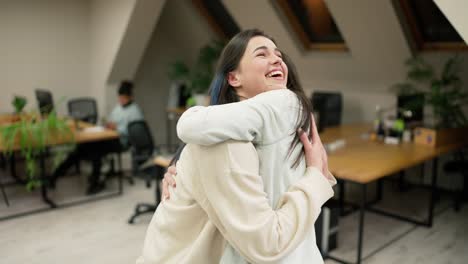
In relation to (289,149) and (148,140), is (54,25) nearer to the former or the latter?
(148,140)

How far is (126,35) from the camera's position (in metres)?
5.45

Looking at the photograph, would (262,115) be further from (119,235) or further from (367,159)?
(119,235)

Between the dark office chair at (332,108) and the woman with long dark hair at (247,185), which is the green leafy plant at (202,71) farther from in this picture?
the woman with long dark hair at (247,185)

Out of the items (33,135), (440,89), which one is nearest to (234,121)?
(33,135)

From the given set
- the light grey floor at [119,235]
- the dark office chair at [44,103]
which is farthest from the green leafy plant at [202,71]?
the light grey floor at [119,235]

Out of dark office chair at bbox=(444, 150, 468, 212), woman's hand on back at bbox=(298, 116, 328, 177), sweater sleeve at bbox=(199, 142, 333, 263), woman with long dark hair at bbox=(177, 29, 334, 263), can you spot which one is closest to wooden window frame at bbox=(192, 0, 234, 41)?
dark office chair at bbox=(444, 150, 468, 212)

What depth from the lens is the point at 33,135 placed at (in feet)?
13.0

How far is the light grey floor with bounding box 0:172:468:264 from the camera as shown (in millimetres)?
3322

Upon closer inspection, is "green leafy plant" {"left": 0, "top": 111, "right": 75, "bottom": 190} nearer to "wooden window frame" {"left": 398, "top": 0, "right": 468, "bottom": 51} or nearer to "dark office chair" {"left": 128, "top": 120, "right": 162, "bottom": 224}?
"dark office chair" {"left": 128, "top": 120, "right": 162, "bottom": 224}

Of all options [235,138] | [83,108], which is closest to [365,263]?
[235,138]

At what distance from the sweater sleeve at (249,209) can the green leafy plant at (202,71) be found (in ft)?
18.1

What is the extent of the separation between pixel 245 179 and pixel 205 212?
199mm

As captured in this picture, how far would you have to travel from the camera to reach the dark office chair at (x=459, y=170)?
4.27 metres

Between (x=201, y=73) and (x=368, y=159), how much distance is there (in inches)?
153
